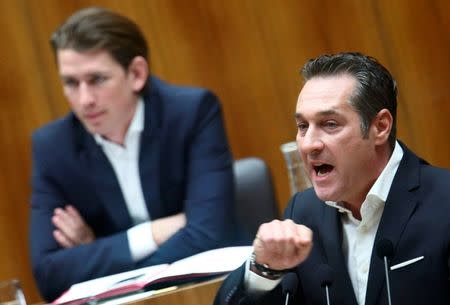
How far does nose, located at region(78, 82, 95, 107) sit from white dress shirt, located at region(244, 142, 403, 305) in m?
1.47

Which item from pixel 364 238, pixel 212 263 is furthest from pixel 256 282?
pixel 212 263

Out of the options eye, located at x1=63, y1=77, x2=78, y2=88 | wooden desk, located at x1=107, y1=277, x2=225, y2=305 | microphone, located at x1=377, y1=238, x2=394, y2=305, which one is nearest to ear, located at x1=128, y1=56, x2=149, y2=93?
eye, located at x1=63, y1=77, x2=78, y2=88

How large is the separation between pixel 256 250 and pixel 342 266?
0.72 ft

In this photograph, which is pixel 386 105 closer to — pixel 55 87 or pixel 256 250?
pixel 256 250

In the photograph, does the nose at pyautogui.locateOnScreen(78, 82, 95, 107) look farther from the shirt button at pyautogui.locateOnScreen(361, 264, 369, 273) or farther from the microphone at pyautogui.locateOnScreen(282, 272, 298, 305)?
the shirt button at pyautogui.locateOnScreen(361, 264, 369, 273)

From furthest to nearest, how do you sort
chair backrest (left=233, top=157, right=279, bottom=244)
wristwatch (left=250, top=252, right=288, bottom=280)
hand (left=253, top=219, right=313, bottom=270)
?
chair backrest (left=233, top=157, right=279, bottom=244) → wristwatch (left=250, top=252, right=288, bottom=280) → hand (left=253, top=219, right=313, bottom=270)

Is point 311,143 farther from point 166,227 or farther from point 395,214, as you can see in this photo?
point 166,227

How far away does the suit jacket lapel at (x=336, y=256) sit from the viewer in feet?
6.84

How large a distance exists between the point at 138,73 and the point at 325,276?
5.74ft

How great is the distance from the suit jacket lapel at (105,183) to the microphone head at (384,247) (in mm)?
1695

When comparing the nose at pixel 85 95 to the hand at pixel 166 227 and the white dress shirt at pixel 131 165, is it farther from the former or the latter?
the hand at pixel 166 227

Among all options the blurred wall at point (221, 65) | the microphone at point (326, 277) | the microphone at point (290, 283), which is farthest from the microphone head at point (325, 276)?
the blurred wall at point (221, 65)

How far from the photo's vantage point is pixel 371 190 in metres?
2.10

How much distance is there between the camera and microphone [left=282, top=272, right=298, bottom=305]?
2.16m
